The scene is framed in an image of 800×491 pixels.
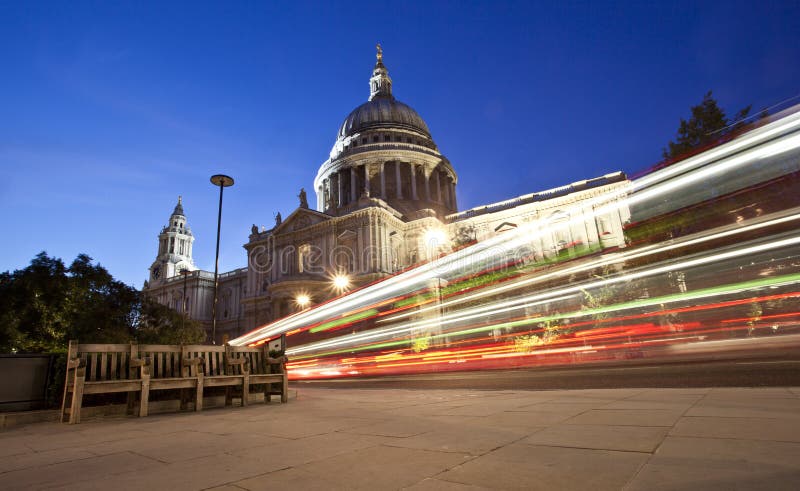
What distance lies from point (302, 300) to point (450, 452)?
39.2 m

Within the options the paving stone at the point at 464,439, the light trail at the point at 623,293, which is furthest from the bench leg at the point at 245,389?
the light trail at the point at 623,293

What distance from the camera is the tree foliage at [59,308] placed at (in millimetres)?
A: 19438

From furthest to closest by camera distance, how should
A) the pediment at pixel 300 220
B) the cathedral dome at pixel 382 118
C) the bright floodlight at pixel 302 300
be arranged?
1. the cathedral dome at pixel 382 118
2. the pediment at pixel 300 220
3. the bright floodlight at pixel 302 300

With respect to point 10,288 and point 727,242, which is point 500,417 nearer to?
point 727,242

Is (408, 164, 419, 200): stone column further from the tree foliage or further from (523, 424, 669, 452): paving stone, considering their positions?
(523, 424, 669, 452): paving stone

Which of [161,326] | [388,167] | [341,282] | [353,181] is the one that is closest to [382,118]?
[388,167]

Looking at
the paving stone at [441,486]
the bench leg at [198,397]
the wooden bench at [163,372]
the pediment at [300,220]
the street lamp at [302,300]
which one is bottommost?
the paving stone at [441,486]

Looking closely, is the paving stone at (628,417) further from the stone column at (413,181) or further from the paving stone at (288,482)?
the stone column at (413,181)

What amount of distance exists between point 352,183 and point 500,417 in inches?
2249

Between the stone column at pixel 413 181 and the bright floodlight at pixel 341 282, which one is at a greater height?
the stone column at pixel 413 181

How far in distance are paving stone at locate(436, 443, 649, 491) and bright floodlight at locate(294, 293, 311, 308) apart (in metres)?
39.4

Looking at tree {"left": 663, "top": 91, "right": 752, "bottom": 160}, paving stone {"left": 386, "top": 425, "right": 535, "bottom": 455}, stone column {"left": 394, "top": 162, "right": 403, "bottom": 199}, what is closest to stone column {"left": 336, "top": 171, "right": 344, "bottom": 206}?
stone column {"left": 394, "top": 162, "right": 403, "bottom": 199}

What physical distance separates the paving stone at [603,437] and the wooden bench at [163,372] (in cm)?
624

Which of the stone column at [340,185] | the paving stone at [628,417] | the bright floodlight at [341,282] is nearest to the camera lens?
the paving stone at [628,417]
